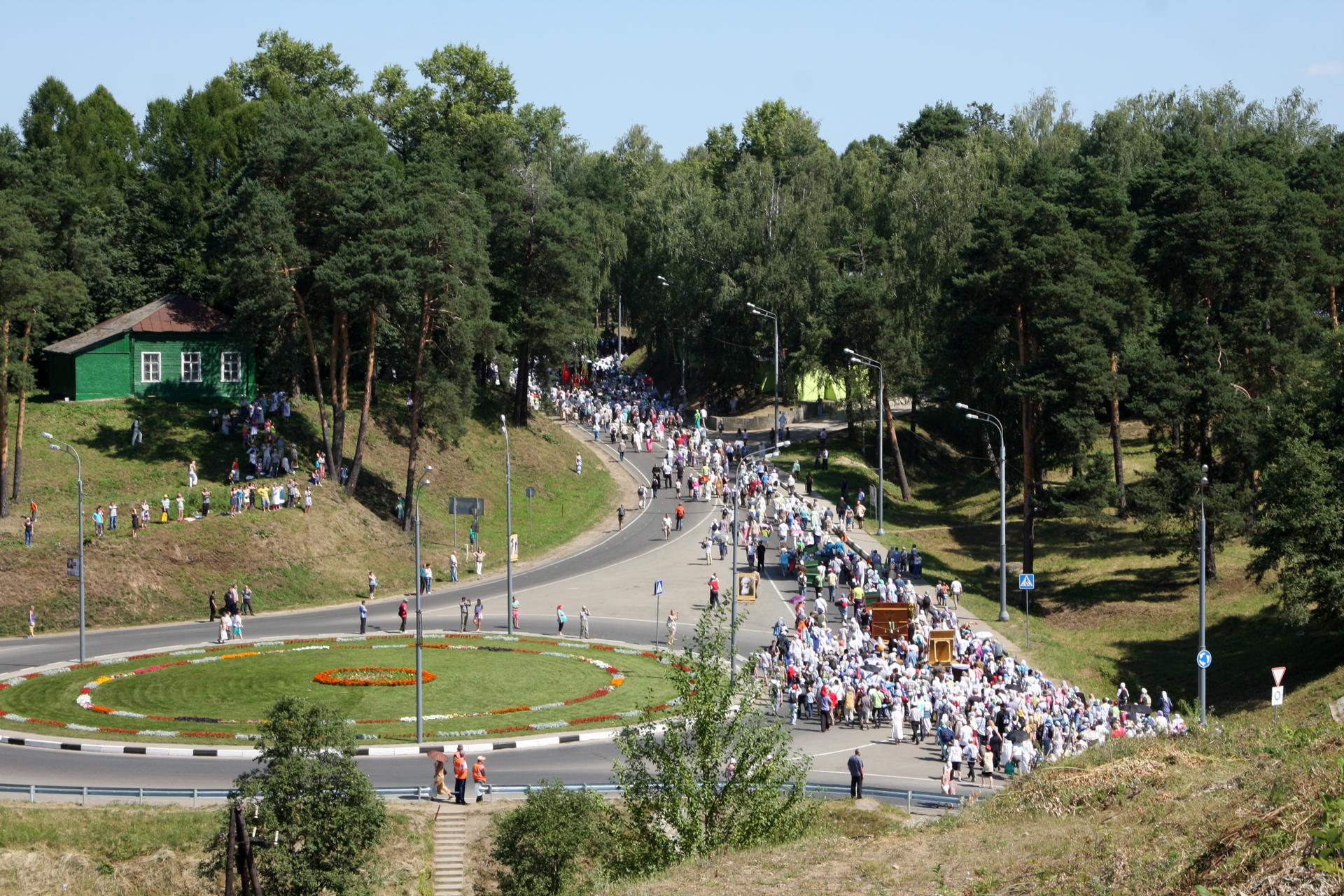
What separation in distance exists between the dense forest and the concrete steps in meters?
29.3

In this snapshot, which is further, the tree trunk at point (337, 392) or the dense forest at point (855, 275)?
the tree trunk at point (337, 392)

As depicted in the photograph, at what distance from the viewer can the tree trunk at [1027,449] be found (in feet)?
202

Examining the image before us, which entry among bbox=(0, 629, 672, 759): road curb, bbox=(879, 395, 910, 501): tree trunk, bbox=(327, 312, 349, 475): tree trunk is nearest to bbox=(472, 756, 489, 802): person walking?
bbox=(0, 629, 672, 759): road curb

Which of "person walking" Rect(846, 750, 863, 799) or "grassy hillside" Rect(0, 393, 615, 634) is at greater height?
"grassy hillside" Rect(0, 393, 615, 634)

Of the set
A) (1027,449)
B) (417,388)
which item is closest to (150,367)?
(417,388)

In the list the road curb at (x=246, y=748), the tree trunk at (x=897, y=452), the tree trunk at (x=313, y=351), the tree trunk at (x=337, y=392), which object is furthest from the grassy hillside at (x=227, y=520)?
the road curb at (x=246, y=748)

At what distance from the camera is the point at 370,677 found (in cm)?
4306

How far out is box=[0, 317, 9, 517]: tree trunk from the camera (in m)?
56.1

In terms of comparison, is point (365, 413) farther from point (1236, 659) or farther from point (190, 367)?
point (1236, 659)

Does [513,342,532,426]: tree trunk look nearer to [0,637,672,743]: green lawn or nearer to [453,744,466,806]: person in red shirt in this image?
[0,637,672,743]: green lawn

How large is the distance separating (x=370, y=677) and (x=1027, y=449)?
3344 centimetres

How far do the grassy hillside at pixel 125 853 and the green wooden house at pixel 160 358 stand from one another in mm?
41297

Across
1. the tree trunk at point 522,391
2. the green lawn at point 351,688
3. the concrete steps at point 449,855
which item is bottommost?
the concrete steps at point 449,855

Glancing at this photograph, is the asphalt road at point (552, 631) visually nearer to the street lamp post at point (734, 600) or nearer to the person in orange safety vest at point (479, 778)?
the person in orange safety vest at point (479, 778)
